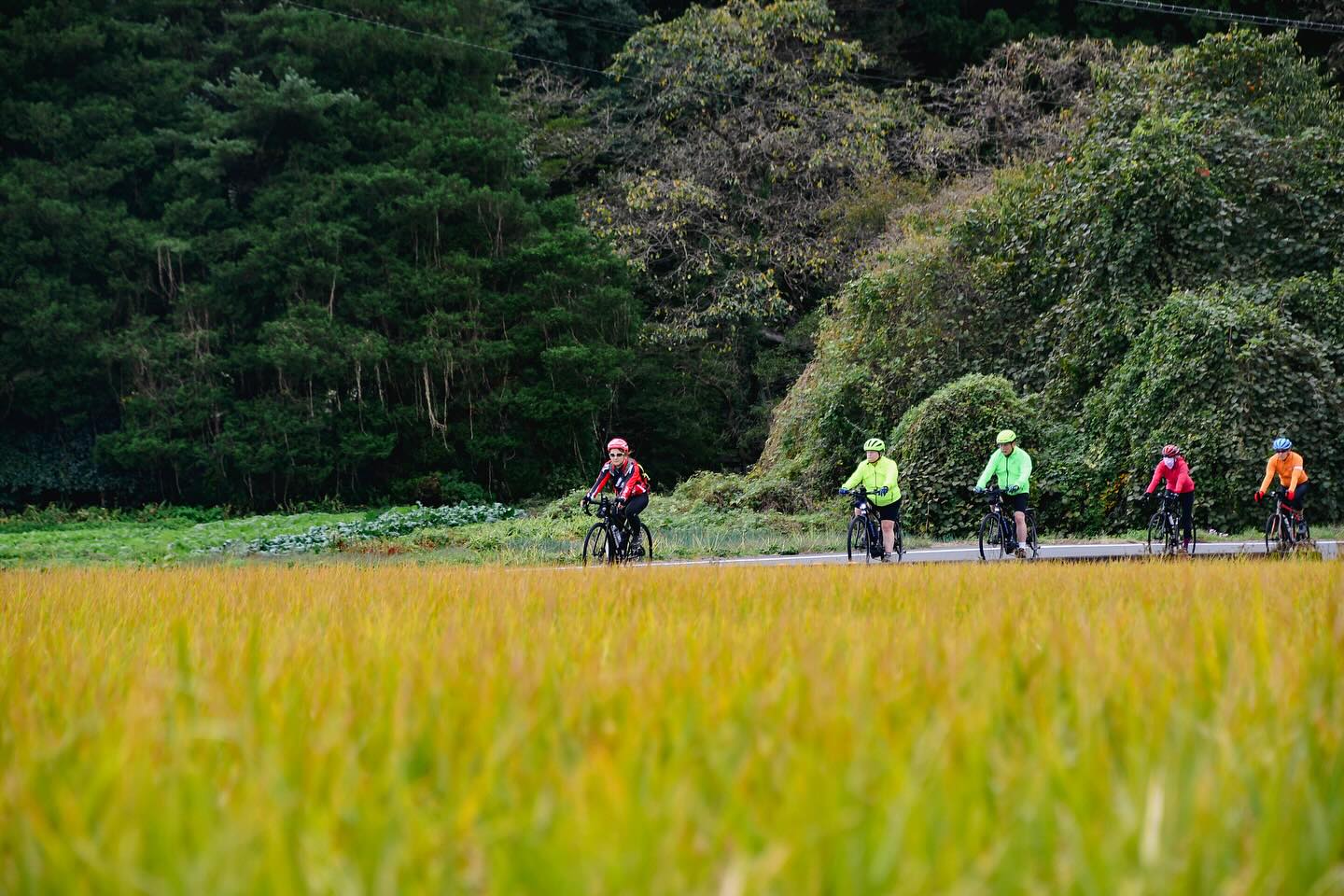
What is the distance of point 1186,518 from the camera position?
15.9 meters

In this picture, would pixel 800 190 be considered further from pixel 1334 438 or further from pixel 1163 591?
pixel 1163 591

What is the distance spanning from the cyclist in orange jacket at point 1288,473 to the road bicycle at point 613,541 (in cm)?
780

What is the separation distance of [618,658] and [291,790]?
1401 mm

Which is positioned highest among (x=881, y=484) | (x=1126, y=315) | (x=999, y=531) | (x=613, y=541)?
(x=1126, y=315)

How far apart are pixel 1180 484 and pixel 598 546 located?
767cm

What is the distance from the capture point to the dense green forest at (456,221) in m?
31.5

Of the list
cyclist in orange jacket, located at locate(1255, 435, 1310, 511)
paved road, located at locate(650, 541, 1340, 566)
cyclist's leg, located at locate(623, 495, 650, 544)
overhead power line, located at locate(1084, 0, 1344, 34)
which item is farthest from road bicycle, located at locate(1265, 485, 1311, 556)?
overhead power line, located at locate(1084, 0, 1344, 34)

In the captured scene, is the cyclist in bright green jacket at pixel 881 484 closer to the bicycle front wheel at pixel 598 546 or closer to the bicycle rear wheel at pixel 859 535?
the bicycle rear wheel at pixel 859 535

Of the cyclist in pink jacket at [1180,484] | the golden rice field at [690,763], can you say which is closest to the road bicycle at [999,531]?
the cyclist in pink jacket at [1180,484]

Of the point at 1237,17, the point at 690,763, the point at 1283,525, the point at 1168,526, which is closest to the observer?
the point at 690,763

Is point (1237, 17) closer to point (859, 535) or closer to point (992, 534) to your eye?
point (992, 534)

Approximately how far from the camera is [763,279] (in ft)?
109

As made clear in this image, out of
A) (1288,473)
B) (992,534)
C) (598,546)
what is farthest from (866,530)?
(1288,473)

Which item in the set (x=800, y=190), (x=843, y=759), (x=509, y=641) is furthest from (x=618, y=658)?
(x=800, y=190)
